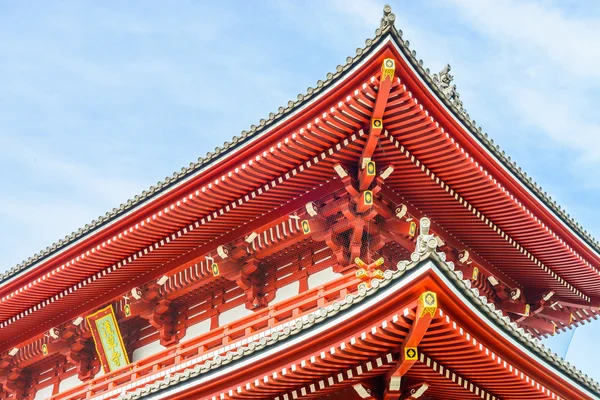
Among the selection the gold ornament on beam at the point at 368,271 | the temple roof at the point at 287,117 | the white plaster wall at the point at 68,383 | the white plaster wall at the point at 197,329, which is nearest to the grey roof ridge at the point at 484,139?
the temple roof at the point at 287,117

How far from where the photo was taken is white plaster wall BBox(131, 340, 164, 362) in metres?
18.6

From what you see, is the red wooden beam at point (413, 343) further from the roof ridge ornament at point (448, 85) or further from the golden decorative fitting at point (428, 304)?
the roof ridge ornament at point (448, 85)

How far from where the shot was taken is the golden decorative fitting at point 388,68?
44.8ft

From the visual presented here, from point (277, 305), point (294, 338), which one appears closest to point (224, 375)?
point (294, 338)

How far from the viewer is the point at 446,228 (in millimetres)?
17391

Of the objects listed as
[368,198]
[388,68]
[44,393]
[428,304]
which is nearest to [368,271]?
[368,198]

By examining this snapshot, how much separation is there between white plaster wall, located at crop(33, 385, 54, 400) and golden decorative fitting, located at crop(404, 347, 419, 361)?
12.6 m

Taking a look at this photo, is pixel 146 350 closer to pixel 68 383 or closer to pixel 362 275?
pixel 68 383

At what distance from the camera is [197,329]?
705 inches

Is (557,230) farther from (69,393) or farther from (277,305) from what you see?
(69,393)

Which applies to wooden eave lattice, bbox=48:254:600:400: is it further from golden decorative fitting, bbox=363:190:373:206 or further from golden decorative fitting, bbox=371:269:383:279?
golden decorative fitting, bbox=363:190:373:206

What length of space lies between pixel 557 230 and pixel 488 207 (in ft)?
7.03

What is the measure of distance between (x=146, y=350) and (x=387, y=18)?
1012 centimetres

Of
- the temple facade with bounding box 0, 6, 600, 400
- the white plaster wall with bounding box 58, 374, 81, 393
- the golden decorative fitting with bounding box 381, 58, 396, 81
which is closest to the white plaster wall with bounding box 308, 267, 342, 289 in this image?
the temple facade with bounding box 0, 6, 600, 400
